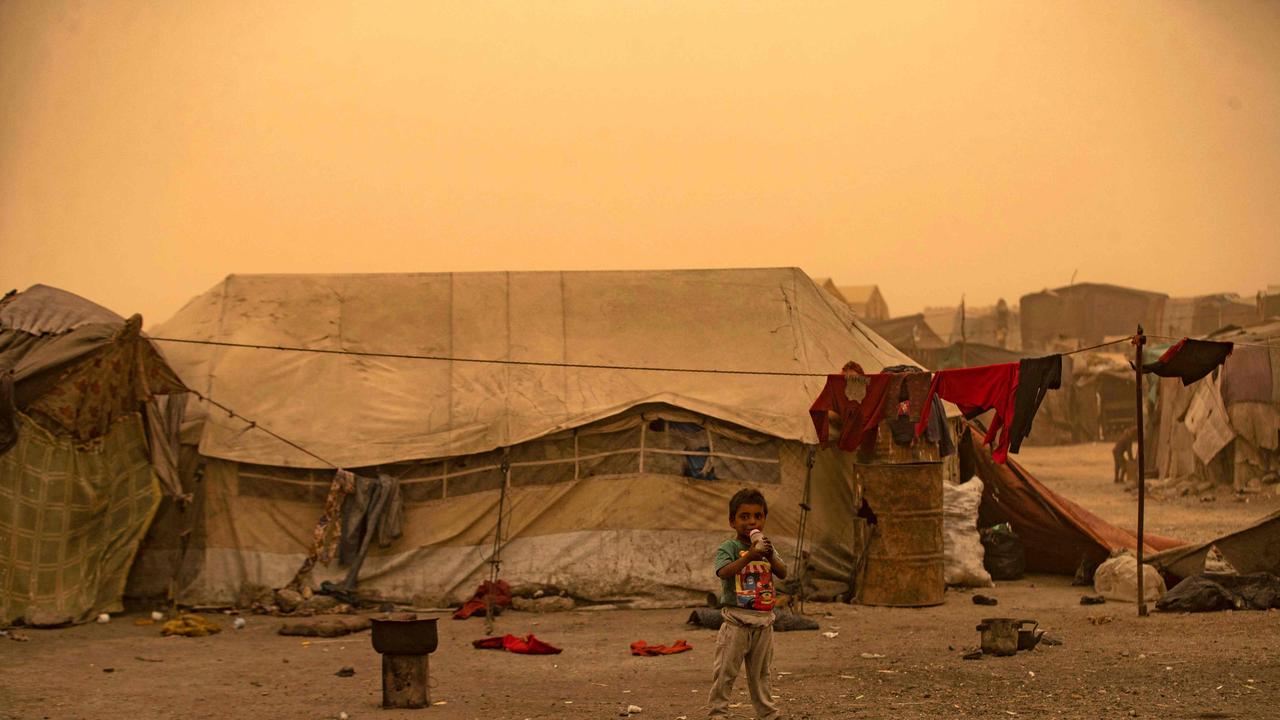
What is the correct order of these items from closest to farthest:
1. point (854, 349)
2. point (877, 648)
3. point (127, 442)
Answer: point (877, 648) → point (127, 442) → point (854, 349)

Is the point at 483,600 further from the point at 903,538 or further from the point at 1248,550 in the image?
the point at 1248,550

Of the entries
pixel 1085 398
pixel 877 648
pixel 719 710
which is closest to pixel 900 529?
pixel 877 648

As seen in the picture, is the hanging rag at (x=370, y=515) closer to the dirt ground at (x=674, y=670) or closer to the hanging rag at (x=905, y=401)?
the dirt ground at (x=674, y=670)

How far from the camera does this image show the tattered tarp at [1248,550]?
1085cm

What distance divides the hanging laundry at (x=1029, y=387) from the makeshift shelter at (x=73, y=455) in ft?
22.2

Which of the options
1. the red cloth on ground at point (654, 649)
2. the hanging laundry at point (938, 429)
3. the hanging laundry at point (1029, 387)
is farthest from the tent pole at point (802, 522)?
the red cloth on ground at point (654, 649)

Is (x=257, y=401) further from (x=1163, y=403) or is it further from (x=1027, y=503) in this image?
(x=1163, y=403)

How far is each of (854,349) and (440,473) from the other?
164 inches

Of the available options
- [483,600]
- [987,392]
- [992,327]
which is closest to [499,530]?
[483,600]

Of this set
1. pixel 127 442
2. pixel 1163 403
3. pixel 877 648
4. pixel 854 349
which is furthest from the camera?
pixel 1163 403

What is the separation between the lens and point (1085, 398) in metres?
30.8

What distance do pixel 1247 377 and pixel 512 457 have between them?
41.8ft

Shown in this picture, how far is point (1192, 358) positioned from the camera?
30.9ft

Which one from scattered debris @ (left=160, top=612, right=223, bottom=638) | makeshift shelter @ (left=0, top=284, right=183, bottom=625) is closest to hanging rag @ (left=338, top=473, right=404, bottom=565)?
scattered debris @ (left=160, top=612, right=223, bottom=638)
